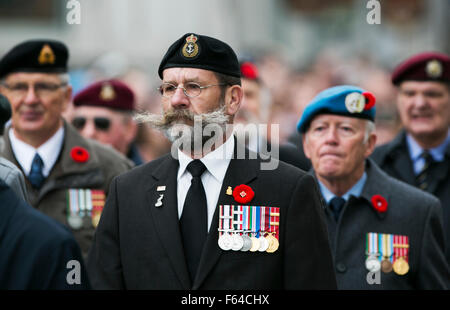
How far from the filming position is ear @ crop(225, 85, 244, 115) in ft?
15.6

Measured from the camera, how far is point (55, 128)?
22.7 feet

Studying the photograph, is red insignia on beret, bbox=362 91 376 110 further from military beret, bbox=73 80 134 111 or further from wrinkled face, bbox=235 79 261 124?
military beret, bbox=73 80 134 111

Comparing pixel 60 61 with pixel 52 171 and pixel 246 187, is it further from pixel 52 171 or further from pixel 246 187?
pixel 246 187

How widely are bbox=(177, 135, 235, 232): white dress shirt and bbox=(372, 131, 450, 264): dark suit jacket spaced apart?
2915 millimetres

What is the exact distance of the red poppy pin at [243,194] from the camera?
14.9 ft

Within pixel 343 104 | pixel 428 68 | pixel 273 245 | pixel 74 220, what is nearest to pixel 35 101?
→ pixel 74 220

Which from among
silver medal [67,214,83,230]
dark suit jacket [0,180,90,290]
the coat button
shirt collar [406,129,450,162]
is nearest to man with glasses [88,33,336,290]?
dark suit jacket [0,180,90,290]

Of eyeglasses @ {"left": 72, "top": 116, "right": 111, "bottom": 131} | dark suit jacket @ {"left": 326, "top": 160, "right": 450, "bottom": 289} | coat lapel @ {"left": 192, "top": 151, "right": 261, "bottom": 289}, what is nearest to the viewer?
coat lapel @ {"left": 192, "top": 151, "right": 261, "bottom": 289}

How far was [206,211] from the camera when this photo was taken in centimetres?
454

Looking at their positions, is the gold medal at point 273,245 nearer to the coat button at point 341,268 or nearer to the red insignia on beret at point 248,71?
the coat button at point 341,268

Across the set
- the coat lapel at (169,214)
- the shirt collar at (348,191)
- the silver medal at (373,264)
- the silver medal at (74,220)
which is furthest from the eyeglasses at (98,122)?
the coat lapel at (169,214)
